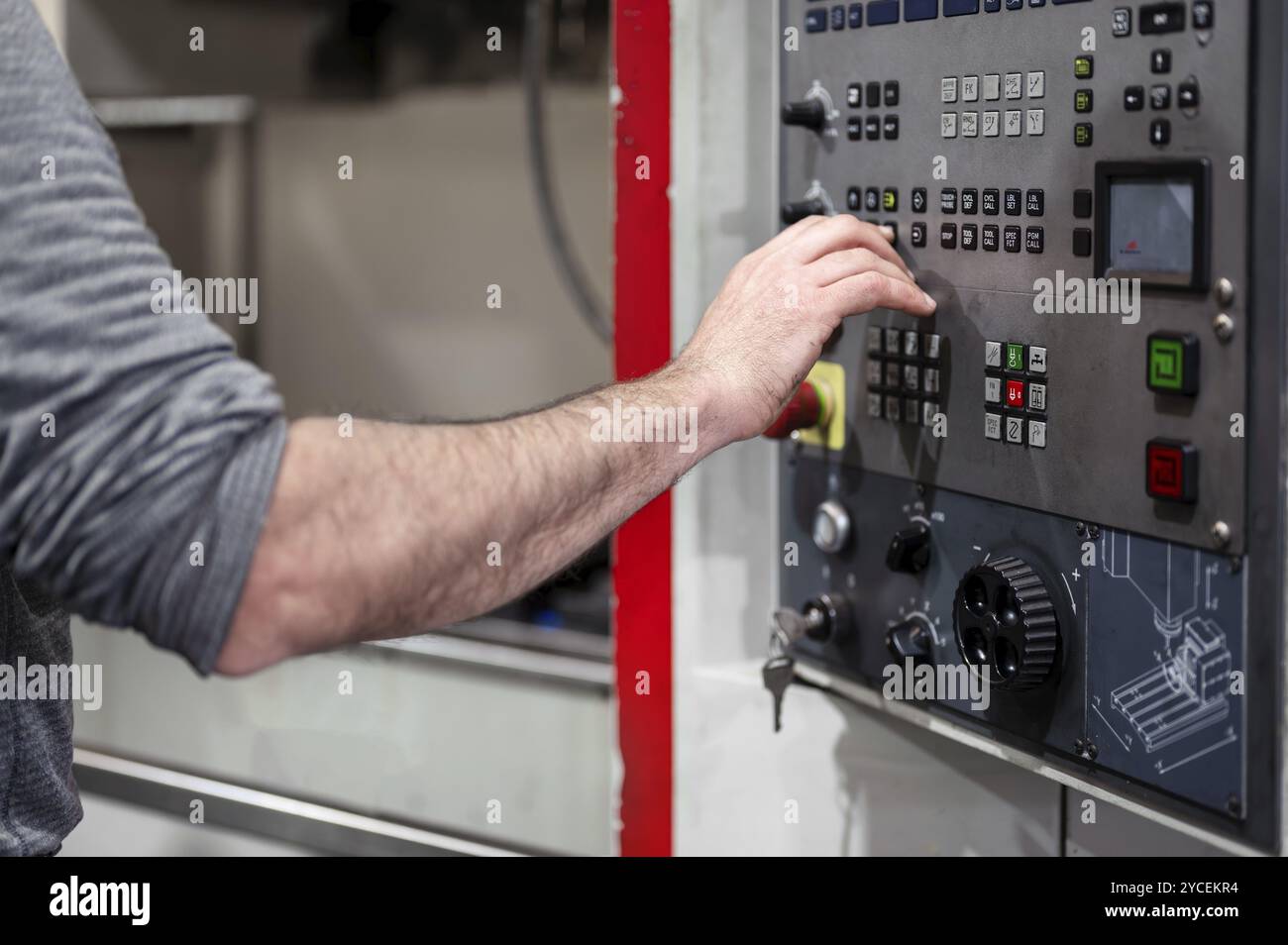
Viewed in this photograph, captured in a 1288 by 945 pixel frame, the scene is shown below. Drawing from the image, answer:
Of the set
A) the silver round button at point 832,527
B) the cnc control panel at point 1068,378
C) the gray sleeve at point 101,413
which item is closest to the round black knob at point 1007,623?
the cnc control panel at point 1068,378

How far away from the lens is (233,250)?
199 centimetres

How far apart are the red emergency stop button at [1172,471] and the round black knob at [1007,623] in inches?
3.4

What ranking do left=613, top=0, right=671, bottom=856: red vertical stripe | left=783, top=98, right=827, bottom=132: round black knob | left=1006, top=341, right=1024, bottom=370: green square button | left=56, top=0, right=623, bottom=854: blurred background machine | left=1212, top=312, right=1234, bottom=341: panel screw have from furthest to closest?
1. left=56, top=0, right=623, bottom=854: blurred background machine
2. left=613, top=0, right=671, bottom=856: red vertical stripe
3. left=783, top=98, right=827, bottom=132: round black knob
4. left=1006, top=341, right=1024, bottom=370: green square button
5. left=1212, top=312, right=1234, bottom=341: panel screw

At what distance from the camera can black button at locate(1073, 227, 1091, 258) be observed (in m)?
0.70

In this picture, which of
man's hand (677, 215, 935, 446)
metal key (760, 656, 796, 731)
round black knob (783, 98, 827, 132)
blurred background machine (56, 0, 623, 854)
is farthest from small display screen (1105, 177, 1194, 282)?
blurred background machine (56, 0, 623, 854)

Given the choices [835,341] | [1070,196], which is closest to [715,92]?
[835,341]

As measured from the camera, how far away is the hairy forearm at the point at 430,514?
1.86ft

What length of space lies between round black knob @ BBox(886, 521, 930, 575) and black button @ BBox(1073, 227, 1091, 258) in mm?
187

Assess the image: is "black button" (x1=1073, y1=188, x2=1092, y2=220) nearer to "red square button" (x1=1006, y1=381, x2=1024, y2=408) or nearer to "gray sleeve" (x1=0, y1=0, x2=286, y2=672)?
"red square button" (x1=1006, y1=381, x2=1024, y2=408)

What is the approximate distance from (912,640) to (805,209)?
26 cm

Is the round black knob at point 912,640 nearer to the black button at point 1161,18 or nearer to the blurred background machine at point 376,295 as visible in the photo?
the black button at point 1161,18

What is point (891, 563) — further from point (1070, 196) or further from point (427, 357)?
point (427, 357)

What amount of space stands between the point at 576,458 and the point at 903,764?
435 mm

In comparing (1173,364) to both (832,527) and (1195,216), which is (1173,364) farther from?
(832,527)
